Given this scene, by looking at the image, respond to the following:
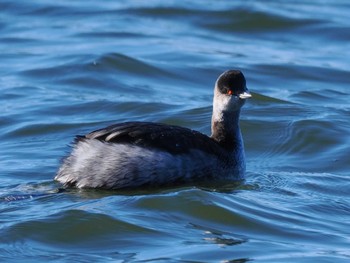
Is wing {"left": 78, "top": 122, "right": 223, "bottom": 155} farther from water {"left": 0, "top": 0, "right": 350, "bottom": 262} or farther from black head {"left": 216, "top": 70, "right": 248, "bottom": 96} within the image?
black head {"left": 216, "top": 70, "right": 248, "bottom": 96}

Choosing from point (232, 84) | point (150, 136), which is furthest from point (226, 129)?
point (150, 136)

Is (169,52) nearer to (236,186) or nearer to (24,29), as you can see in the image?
(24,29)

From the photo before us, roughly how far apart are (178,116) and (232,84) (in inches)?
121

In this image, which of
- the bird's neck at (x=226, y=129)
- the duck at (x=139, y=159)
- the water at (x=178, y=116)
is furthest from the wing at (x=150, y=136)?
the bird's neck at (x=226, y=129)

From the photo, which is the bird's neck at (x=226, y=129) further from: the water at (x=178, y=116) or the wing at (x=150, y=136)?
the wing at (x=150, y=136)

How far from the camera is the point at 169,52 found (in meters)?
17.4

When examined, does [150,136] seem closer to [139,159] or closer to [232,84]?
[139,159]

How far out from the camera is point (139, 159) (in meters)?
9.52

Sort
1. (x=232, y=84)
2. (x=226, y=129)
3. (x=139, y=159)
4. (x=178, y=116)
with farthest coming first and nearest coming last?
(x=178, y=116), (x=226, y=129), (x=232, y=84), (x=139, y=159)

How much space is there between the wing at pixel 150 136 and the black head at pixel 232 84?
72 centimetres

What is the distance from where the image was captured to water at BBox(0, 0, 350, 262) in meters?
8.55

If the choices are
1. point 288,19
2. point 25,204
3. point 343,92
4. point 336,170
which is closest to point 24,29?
point 288,19

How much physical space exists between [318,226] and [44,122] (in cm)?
471

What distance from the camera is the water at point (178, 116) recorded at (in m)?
8.55
